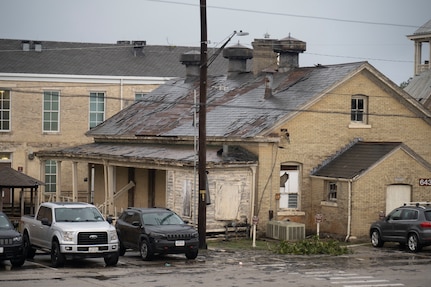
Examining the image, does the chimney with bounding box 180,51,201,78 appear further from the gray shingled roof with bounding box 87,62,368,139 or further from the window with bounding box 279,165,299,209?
the window with bounding box 279,165,299,209

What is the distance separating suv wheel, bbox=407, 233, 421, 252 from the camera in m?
33.1

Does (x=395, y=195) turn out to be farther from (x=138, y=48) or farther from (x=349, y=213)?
(x=138, y=48)

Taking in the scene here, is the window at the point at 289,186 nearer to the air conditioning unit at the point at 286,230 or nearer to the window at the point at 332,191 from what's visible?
the window at the point at 332,191

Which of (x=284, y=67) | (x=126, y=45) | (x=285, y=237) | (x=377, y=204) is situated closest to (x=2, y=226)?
(x=285, y=237)

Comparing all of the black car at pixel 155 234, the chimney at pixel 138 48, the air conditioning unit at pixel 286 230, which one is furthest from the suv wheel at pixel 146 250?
the chimney at pixel 138 48

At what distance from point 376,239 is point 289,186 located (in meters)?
5.29

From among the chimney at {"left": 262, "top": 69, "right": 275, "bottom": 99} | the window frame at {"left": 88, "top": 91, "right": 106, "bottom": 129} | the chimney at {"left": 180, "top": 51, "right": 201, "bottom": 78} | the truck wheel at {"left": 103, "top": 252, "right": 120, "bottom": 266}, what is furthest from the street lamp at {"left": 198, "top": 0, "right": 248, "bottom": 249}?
the window frame at {"left": 88, "top": 91, "right": 106, "bottom": 129}

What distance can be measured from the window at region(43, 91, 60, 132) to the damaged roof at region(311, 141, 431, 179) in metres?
24.3

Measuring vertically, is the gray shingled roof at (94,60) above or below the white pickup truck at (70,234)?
above

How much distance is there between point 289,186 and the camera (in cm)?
3959

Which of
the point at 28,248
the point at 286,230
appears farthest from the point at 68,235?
the point at 286,230

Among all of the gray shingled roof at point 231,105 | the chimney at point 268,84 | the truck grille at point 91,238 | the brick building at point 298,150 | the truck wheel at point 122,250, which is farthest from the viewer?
the chimney at point 268,84

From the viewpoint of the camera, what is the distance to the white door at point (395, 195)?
125ft

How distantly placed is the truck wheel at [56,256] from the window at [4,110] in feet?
105
